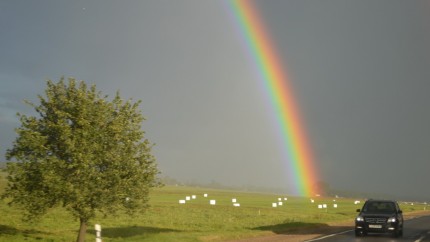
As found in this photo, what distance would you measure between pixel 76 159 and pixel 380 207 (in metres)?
19.3

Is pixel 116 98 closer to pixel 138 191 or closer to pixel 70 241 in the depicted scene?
pixel 138 191

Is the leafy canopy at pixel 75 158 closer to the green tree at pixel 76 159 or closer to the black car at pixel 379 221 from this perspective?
the green tree at pixel 76 159

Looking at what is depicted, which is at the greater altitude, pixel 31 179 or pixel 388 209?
pixel 31 179

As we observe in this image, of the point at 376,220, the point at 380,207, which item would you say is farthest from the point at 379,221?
the point at 380,207

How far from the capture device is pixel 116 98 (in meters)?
22.7

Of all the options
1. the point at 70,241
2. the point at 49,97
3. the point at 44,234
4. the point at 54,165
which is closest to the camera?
the point at 54,165

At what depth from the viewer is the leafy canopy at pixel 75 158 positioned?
66.1ft

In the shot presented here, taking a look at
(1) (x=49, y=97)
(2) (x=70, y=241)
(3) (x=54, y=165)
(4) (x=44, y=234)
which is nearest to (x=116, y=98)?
(1) (x=49, y=97)

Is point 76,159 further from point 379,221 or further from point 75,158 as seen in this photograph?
point 379,221

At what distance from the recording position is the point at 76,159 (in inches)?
784

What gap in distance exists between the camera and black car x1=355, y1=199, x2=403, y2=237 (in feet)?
91.4

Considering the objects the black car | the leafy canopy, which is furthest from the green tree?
the black car

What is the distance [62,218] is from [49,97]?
73.3 feet

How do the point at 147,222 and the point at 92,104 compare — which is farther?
the point at 147,222
